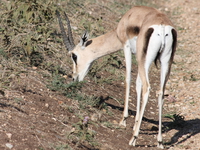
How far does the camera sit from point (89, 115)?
530 centimetres

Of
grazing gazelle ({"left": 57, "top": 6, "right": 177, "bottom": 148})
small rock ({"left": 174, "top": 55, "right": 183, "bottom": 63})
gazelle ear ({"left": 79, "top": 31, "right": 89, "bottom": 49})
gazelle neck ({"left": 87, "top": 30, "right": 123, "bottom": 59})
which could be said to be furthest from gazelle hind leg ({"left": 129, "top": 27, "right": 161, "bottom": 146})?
small rock ({"left": 174, "top": 55, "right": 183, "bottom": 63})

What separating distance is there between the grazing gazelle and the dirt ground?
0.28 metres

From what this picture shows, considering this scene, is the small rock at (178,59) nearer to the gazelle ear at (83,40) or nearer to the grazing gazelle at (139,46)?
the grazing gazelle at (139,46)

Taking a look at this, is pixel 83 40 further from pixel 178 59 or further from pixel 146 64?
pixel 178 59

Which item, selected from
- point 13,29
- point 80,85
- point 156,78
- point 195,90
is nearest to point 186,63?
point 156,78

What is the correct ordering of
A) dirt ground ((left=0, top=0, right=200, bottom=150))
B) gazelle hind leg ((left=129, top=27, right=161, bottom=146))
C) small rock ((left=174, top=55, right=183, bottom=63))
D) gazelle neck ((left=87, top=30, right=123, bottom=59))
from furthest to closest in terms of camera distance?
1. small rock ((left=174, top=55, right=183, bottom=63))
2. gazelle neck ((left=87, top=30, right=123, bottom=59))
3. gazelle hind leg ((left=129, top=27, right=161, bottom=146))
4. dirt ground ((left=0, top=0, right=200, bottom=150))

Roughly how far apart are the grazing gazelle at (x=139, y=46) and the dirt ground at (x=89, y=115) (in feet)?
0.93

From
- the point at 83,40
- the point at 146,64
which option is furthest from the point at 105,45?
the point at 146,64

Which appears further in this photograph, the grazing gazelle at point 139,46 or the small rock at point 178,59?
the small rock at point 178,59

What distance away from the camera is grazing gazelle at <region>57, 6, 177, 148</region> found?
15.2 ft

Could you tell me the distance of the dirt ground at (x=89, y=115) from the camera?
4.03 meters

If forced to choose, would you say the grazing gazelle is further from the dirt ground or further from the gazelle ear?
the dirt ground

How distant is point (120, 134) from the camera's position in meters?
5.13

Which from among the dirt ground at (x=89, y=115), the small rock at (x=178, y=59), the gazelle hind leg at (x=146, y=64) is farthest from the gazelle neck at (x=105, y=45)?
the small rock at (x=178, y=59)
